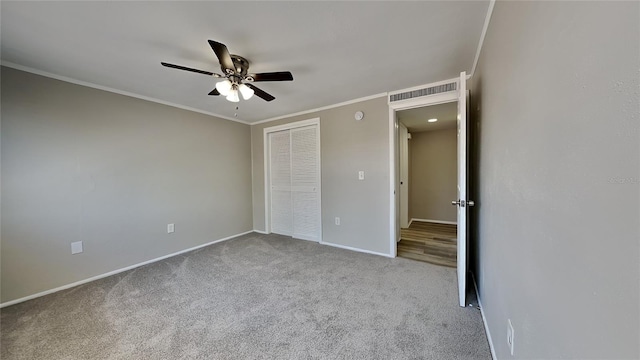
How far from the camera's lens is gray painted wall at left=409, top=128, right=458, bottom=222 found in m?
4.82

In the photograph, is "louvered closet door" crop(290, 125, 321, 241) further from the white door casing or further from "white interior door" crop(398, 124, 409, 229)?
"white interior door" crop(398, 124, 409, 229)

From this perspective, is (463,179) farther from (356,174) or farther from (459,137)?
(356,174)

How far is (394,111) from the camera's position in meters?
2.91

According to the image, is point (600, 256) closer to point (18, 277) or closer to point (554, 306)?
point (554, 306)

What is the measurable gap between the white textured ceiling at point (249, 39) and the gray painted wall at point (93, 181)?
0.34 metres

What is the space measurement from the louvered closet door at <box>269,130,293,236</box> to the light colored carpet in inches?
56.5

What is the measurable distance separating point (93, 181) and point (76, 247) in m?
0.73

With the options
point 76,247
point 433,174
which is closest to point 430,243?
point 433,174

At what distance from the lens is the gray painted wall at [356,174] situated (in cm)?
301

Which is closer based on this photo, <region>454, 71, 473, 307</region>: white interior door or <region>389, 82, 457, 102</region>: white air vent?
<region>454, 71, 473, 307</region>: white interior door

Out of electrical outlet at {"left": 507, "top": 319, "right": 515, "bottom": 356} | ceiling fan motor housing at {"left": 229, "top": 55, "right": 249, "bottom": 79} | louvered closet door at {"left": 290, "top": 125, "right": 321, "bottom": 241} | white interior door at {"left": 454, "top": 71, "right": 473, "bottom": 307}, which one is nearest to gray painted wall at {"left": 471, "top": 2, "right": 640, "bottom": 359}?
electrical outlet at {"left": 507, "top": 319, "right": 515, "bottom": 356}

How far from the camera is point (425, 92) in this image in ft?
8.65

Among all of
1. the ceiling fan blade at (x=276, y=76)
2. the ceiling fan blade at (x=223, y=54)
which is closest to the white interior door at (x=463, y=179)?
the ceiling fan blade at (x=276, y=76)

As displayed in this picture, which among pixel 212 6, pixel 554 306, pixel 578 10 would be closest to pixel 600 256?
pixel 554 306
